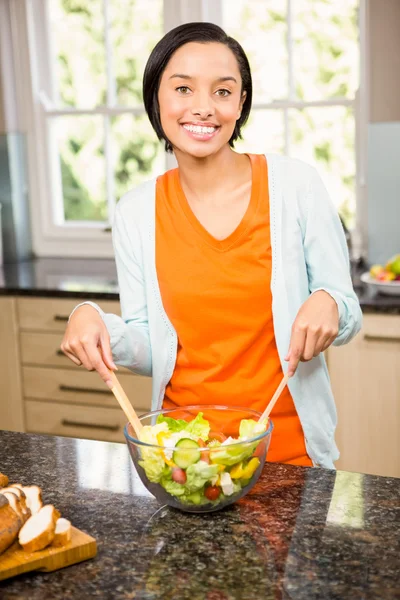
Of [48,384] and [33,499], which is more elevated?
[33,499]

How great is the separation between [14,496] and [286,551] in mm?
365

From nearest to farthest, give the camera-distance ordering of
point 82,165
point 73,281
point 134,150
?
point 73,281, point 134,150, point 82,165

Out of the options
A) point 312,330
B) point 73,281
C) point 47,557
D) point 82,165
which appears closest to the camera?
point 47,557

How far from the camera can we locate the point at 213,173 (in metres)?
1.65

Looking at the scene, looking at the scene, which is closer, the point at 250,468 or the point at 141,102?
the point at 250,468

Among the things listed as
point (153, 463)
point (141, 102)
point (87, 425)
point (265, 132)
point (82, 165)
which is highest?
point (141, 102)

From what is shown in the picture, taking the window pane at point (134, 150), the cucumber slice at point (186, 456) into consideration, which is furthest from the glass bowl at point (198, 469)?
the window pane at point (134, 150)

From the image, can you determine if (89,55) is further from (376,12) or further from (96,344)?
(96,344)

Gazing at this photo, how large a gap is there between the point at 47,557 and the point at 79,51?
3029 mm

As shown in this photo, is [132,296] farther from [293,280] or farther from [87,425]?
[87,425]

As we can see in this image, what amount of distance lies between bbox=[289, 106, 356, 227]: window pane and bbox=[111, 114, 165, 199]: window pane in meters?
0.61

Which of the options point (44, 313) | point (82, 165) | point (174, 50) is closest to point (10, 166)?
point (82, 165)

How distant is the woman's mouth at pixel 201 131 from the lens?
5.09 feet

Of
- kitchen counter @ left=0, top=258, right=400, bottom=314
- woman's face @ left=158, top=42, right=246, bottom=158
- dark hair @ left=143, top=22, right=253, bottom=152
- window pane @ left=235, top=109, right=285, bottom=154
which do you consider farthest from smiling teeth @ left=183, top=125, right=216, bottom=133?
window pane @ left=235, top=109, right=285, bottom=154
